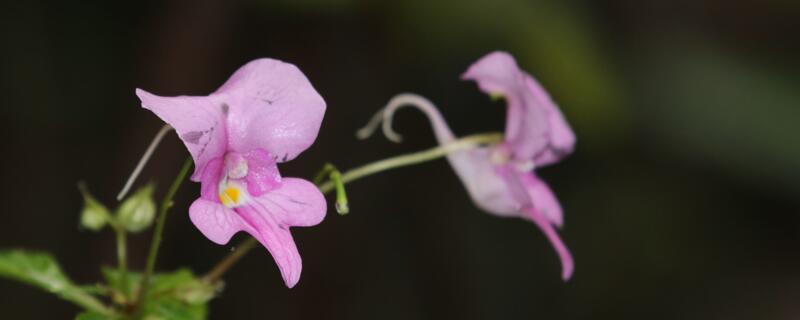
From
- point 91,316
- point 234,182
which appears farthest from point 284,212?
point 91,316

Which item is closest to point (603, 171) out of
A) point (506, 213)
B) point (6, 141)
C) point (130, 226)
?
point (6, 141)

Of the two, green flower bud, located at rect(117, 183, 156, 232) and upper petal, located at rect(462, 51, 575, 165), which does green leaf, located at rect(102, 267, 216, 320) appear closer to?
green flower bud, located at rect(117, 183, 156, 232)

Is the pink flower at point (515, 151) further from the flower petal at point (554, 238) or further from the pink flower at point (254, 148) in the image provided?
the pink flower at point (254, 148)

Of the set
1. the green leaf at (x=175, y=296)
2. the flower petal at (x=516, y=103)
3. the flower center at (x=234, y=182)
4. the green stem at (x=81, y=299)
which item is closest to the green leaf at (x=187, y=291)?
the green leaf at (x=175, y=296)

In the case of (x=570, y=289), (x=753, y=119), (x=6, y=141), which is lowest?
(x=570, y=289)

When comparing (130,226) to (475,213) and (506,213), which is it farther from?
(475,213)
